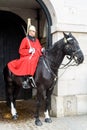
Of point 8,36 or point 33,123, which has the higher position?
→ point 8,36

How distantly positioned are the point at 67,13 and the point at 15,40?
9.12 feet

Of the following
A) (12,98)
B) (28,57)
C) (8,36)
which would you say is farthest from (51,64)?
(8,36)

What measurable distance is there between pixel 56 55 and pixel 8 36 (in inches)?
128

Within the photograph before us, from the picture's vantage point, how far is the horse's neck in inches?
202

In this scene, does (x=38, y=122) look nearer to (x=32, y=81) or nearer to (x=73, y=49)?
(x=32, y=81)

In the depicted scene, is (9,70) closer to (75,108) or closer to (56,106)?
(56,106)

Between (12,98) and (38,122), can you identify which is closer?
(38,122)

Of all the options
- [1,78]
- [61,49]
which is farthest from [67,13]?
[1,78]

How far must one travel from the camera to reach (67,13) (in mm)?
5777

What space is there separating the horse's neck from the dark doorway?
9.96 ft

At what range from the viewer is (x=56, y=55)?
5.21 meters

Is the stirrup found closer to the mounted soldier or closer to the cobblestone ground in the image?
the mounted soldier

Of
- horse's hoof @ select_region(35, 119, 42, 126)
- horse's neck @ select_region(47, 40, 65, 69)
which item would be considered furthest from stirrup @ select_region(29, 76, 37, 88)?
horse's hoof @ select_region(35, 119, 42, 126)

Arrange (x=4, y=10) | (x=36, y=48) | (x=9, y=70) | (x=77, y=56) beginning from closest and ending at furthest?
1. (x=77, y=56)
2. (x=36, y=48)
3. (x=9, y=70)
4. (x=4, y=10)
